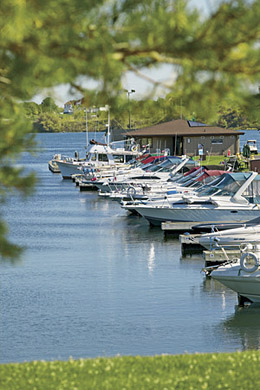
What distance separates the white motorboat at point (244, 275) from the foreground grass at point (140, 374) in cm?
844

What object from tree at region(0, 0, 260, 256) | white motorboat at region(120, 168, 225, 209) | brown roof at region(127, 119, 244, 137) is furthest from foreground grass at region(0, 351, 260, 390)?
brown roof at region(127, 119, 244, 137)

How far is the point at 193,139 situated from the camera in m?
80.9

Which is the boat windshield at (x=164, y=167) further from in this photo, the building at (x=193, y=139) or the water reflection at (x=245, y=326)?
the water reflection at (x=245, y=326)

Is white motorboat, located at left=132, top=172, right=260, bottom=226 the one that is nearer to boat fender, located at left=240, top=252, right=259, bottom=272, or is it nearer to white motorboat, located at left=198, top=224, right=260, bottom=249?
white motorboat, located at left=198, top=224, right=260, bottom=249

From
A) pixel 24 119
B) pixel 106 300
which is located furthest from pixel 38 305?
pixel 24 119

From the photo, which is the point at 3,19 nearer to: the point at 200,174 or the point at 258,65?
the point at 258,65

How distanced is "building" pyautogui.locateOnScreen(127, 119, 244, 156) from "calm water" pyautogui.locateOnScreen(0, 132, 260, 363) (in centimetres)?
4327

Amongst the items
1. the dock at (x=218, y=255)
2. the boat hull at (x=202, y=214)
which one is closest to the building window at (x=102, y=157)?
the boat hull at (x=202, y=214)

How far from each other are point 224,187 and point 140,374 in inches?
994

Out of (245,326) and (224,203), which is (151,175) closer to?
(224,203)

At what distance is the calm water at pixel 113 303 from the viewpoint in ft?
59.8

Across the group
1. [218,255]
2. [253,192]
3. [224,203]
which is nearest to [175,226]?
[224,203]

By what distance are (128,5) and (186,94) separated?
120 centimetres

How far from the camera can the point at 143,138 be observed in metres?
87.9
